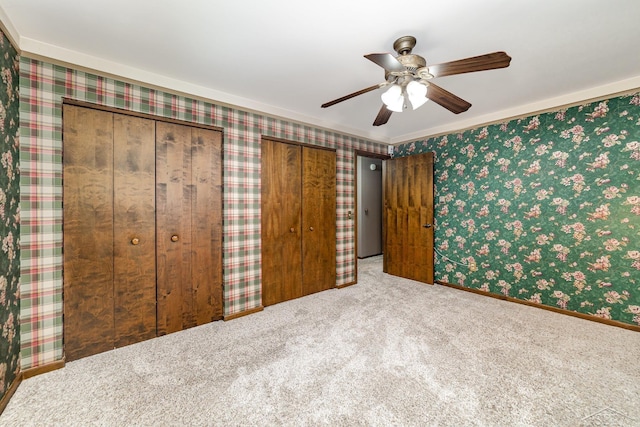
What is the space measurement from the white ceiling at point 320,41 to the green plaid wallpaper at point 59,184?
149 millimetres

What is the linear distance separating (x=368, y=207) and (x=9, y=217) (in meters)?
5.39

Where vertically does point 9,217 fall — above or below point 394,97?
below

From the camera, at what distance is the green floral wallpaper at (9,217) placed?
1.55m

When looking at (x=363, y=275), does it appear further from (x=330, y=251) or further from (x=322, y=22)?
(x=322, y=22)

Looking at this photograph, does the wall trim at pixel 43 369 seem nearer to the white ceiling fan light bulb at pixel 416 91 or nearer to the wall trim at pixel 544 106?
the white ceiling fan light bulb at pixel 416 91

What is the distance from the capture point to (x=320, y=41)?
180 centimetres

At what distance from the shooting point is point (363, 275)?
445 centimetres

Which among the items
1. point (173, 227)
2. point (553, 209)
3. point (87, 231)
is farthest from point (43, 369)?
point (553, 209)

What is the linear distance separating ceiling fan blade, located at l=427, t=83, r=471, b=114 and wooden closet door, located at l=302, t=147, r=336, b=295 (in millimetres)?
1774

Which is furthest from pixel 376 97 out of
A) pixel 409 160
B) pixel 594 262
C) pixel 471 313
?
pixel 594 262

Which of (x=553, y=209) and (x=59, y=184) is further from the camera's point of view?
(x=553, y=209)

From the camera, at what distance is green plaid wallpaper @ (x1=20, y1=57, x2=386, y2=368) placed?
1.83 m

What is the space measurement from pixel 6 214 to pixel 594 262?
4933 mm

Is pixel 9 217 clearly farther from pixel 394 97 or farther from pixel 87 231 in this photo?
pixel 394 97
